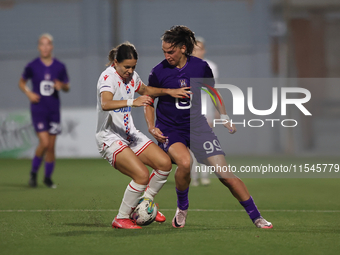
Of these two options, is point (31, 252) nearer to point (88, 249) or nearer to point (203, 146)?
point (88, 249)

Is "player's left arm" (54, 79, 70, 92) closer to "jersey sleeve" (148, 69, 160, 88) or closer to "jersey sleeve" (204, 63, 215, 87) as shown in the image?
"jersey sleeve" (148, 69, 160, 88)

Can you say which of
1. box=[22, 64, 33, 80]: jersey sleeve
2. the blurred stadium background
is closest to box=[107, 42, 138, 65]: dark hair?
box=[22, 64, 33, 80]: jersey sleeve

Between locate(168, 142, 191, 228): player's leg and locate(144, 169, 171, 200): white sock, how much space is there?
0.13m

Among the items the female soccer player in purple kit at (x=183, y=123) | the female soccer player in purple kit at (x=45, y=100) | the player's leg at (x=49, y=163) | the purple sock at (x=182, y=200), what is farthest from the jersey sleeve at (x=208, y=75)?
the player's leg at (x=49, y=163)

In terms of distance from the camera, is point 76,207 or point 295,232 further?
point 76,207

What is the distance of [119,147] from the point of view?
188 inches

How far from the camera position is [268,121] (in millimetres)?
16828

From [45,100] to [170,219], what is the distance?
374 centimetres

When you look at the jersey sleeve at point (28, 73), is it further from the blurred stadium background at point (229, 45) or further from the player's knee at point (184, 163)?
the blurred stadium background at point (229, 45)

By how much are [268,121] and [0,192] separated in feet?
35.0

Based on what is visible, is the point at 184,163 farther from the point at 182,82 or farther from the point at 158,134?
the point at 182,82

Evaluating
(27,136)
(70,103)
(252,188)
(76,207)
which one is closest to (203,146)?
(76,207)

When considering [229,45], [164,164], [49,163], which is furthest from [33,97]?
[229,45]

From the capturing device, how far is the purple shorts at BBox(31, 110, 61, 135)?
27.2 ft
